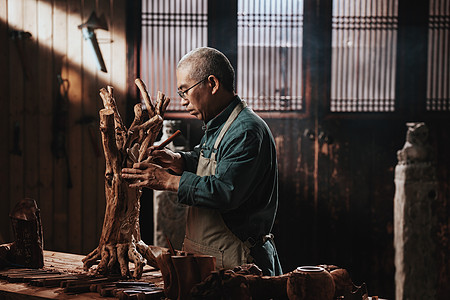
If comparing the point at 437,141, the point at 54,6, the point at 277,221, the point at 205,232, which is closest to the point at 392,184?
the point at 437,141

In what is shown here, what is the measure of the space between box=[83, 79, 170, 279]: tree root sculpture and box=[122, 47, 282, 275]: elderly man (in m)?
0.13

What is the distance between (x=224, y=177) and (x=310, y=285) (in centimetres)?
70

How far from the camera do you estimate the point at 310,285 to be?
190cm

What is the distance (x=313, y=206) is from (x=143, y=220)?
167 cm

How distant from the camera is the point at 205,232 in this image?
2.64 m

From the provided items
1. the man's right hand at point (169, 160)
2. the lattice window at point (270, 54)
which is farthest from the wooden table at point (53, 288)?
the lattice window at point (270, 54)

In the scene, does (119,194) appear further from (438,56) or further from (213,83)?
(438,56)

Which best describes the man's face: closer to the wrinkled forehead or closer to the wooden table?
the wrinkled forehead

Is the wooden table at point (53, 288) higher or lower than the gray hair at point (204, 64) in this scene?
lower

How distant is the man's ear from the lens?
267cm

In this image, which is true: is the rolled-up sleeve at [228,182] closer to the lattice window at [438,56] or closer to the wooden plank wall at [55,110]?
the wooden plank wall at [55,110]

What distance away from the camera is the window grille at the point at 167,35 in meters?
5.38

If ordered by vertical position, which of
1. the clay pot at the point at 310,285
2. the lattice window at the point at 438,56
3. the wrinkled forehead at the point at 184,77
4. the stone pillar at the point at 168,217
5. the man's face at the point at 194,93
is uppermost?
the lattice window at the point at 438,56

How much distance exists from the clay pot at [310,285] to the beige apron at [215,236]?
2.11 ft
